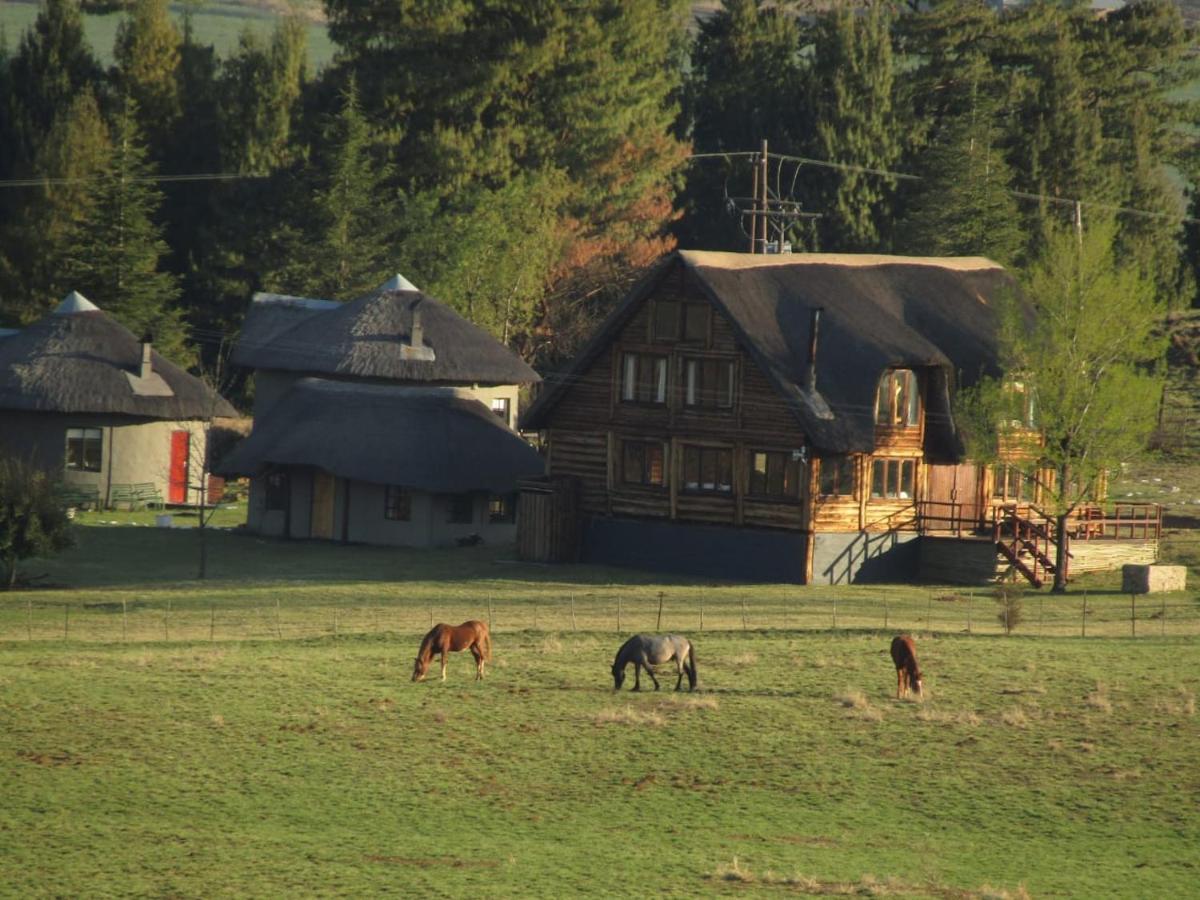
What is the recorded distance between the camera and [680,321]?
58094 millimetres

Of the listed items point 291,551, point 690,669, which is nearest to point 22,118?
point 291,551

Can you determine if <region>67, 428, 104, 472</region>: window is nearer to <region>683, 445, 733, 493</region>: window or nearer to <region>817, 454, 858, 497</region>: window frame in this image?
<region>683, 445, 733, 493</region>: window

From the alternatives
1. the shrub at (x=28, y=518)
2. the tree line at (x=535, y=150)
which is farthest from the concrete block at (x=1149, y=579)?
the tree line at (x=535, y=150)

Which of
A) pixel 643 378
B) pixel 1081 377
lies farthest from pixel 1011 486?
pixel 643 378

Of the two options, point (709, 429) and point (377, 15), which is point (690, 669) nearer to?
point (709, 429)

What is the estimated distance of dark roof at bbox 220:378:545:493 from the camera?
61031 mm

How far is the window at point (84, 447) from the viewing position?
70.1 meters

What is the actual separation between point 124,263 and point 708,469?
3935 centimetres

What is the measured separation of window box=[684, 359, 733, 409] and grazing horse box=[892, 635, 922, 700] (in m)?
20.7

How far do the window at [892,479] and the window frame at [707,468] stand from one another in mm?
3685

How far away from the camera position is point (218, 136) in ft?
342

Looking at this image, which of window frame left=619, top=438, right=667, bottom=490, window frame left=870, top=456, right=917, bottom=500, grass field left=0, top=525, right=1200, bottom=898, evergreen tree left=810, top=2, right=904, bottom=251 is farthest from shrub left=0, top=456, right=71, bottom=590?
evergreen tree left=810, top=2, right=904, bottom=251

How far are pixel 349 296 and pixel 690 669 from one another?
5857cm

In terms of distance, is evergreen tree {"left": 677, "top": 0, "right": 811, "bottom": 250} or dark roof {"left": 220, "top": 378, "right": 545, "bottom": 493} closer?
dark roof {"left": 220, "top": 378, "right": 545, "bottom": 493}
